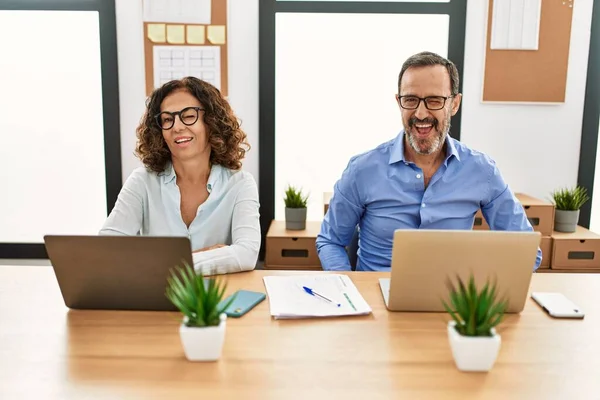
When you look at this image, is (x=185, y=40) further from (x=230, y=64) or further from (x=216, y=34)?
(x=230, y=64)

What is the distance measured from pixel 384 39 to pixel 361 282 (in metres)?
2.32

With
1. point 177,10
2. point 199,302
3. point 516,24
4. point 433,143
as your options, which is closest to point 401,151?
point 433,143

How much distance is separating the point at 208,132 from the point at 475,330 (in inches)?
52.4

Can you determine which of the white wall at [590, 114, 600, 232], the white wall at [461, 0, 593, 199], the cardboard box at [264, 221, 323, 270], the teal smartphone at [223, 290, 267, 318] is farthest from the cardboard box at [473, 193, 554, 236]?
the teal smartphone at [223, 290, 267, 318]

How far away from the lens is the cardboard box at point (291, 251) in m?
3.09

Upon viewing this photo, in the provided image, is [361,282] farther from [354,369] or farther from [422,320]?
[354,369]

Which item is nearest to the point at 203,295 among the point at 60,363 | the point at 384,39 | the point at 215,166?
the point at 60,363

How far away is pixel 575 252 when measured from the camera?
308cm

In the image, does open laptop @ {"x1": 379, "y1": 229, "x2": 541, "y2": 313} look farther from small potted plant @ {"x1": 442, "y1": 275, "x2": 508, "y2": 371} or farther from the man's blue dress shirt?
the man's blue dress shirt

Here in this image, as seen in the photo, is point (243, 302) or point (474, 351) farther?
point (243, 302)

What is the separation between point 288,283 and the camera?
1.48 metres

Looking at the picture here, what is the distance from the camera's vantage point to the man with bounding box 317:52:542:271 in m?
1.91

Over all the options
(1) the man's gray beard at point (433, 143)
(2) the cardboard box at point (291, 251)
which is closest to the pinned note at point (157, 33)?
(2) the cardboard box at point (291, 251)

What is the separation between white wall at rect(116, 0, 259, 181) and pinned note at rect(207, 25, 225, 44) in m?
0.05
